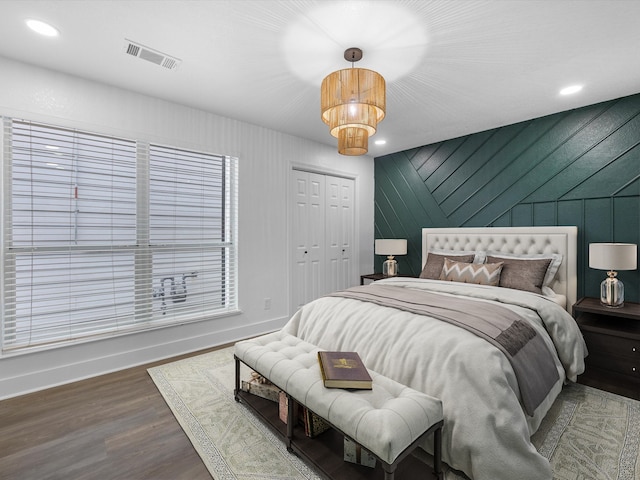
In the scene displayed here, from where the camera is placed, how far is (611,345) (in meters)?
2.45

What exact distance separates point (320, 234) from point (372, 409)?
3.22 m

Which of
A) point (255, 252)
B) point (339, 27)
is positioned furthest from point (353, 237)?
point (339, 27)

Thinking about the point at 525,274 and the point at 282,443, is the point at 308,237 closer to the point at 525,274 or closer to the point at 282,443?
the point at 525,274

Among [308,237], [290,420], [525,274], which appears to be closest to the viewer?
[290,420]

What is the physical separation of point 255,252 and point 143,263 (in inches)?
46.9

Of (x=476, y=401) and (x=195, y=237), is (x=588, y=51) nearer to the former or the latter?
(x=476, y=401)

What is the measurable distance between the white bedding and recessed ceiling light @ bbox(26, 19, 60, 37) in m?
2.63

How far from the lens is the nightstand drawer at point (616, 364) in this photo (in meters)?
2.36

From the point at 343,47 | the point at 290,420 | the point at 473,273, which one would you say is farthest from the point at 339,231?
the point at 290,420

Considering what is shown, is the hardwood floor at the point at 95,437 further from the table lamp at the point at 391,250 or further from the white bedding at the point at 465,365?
the table lamp at the point at 391,250

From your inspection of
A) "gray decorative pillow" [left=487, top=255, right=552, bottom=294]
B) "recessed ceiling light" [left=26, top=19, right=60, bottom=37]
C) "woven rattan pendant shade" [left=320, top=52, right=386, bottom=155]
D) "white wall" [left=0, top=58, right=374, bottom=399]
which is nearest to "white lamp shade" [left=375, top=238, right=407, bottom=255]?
"white wall" [left=0, top=58, right=374, bottom=399]

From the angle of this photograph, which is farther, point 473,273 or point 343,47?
point 473,273

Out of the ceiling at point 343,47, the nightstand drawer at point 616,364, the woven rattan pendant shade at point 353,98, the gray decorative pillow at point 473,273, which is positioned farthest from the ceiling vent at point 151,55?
the nightstand drawer at point 616,364

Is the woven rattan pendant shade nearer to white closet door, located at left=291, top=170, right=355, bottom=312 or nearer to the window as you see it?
the window
